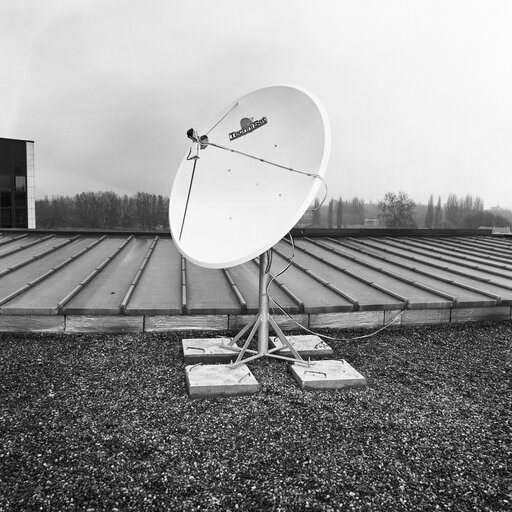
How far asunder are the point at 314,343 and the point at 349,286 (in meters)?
2.94

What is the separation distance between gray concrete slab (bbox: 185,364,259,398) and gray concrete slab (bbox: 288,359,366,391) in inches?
31.4

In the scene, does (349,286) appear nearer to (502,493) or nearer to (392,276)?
(392,276)

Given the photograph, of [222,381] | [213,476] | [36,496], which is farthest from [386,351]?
[36,496]

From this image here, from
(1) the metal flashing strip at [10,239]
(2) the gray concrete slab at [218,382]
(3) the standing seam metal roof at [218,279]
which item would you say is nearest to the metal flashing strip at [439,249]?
(3) the standing seam metal roof at [218,279]

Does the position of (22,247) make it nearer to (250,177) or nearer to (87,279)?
(87,279)

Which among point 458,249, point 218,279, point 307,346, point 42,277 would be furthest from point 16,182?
point 307,346

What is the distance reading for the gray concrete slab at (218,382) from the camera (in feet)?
21.4

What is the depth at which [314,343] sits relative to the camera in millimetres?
8609

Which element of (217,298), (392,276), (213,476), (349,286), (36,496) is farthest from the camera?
(392,276)

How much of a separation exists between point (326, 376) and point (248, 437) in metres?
2.06

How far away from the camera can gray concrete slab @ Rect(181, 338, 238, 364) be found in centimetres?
779

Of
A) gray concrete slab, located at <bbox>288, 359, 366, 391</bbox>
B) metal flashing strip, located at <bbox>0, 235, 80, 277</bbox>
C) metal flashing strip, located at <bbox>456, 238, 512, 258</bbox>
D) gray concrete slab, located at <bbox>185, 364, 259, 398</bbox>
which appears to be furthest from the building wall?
gray concrete slab, located at <bbox>288, 359, 366, 391</bbox>

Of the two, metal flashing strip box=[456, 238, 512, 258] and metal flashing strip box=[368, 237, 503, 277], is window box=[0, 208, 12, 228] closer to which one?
metal flashing strip box=[368, 237, 503, 277]

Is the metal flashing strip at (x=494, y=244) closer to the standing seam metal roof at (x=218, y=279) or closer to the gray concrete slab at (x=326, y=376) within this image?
the standing seam metal roof at (x=218, y=279)
